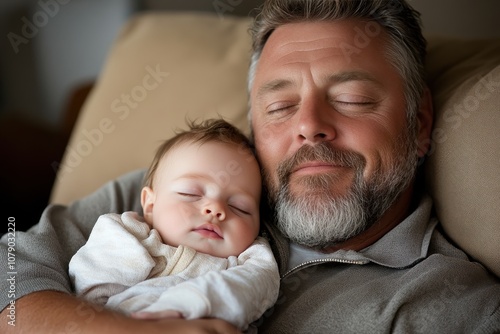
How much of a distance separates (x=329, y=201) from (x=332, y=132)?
0.15m

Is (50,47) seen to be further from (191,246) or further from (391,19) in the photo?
(191,246)

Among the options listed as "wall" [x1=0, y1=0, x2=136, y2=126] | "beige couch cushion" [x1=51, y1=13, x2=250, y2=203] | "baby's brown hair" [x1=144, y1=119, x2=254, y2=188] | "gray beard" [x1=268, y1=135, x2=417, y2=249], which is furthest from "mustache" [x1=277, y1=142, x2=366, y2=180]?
"wall" [x1=0, y1=0, x2=136, y2=126]

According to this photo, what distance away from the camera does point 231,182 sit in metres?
1.18

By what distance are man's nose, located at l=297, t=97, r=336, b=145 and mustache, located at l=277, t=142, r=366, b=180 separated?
0.02m

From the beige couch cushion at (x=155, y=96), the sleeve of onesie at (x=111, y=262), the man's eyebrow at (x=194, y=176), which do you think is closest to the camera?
the sleeve of onesie at (x=111, y=262)

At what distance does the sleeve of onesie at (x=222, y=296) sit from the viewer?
94 centimetres

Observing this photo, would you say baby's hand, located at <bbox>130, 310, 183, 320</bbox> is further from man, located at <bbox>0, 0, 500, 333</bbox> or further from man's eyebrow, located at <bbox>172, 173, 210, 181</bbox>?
man's eyebrow, located at <bbox>172, 173, 210, 181</bbox>

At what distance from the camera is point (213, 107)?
1.71 meters

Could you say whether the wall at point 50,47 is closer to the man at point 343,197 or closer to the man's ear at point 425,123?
the man at point 343,197

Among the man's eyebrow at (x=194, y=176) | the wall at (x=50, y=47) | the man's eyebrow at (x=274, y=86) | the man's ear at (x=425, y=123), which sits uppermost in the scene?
the man's eyebrow at (x=274, y=86)

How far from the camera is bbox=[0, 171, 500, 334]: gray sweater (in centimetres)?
109

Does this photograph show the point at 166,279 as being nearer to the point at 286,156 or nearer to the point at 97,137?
the point at 286,156

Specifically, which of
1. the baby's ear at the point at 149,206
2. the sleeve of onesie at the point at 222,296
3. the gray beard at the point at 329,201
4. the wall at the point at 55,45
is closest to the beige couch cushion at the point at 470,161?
the gray beard at the point at 329,201

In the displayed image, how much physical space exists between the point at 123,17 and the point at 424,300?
238 centimetres
